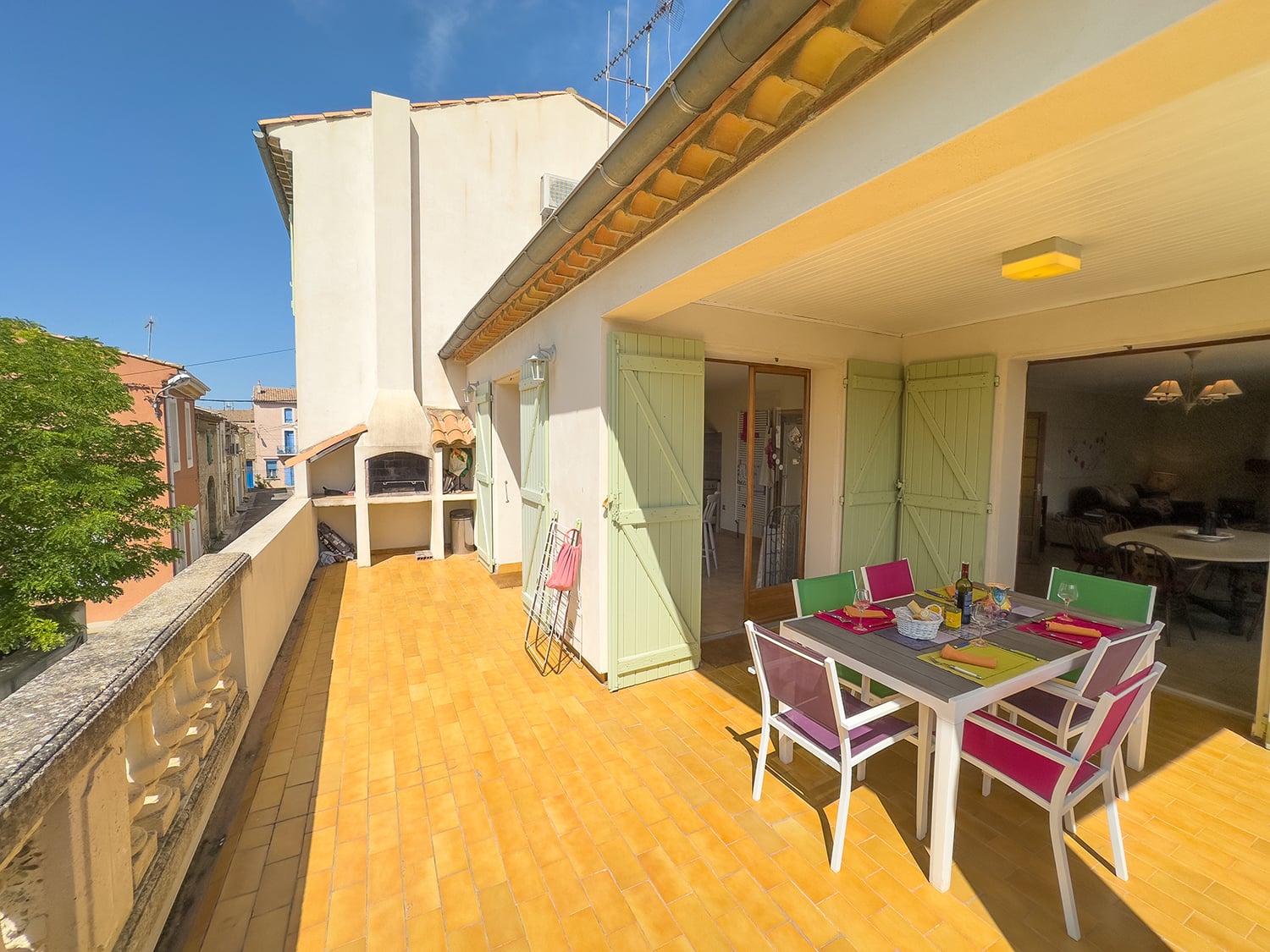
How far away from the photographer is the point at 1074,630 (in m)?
2.69

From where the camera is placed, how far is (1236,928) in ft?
6.31

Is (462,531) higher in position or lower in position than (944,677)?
lower

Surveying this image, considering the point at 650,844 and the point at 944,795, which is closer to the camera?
the point at 944,795

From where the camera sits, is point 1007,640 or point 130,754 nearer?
point 130,754

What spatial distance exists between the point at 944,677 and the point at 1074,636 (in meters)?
1.03

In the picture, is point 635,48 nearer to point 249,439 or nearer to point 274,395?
point 274,395

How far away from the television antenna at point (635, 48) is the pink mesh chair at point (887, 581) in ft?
11.7

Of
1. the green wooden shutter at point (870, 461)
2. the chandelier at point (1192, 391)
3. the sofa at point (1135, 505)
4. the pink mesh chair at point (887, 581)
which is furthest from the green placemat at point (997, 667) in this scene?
the sofa at point (1135, 505)

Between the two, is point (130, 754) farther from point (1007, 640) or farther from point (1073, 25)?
point (1007, 640)

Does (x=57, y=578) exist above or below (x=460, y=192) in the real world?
below

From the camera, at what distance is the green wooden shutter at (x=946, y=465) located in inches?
182

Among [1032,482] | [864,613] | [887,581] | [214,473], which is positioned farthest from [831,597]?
[214,473]

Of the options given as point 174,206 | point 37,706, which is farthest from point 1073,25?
point 174,206

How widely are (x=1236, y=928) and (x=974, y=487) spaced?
3.28 meters
